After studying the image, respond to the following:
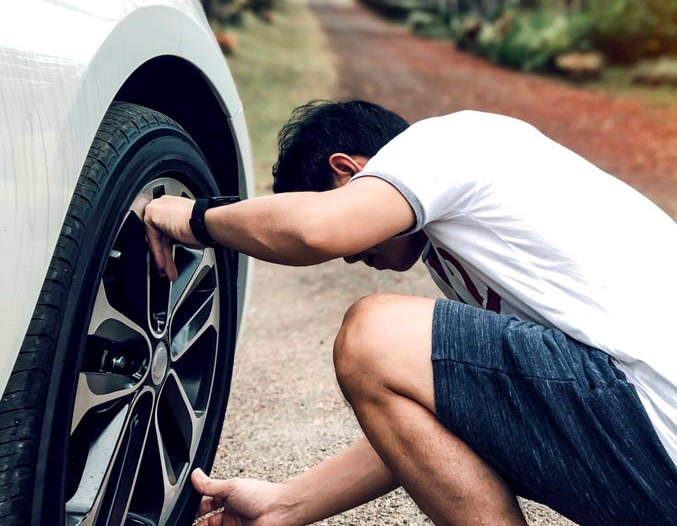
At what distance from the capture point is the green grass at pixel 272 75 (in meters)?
9.81

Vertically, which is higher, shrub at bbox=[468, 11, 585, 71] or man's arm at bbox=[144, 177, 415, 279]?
shrub at bbox=[468, 11, 585, 71]

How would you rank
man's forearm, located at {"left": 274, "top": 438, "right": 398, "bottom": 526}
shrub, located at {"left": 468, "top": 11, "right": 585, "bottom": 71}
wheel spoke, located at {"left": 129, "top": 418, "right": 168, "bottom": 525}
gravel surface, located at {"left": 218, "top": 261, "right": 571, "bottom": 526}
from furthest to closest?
shrub, located at {"left": 468, "top": 11, "right": 585, "bottom": 71}
gravel surface, located at {"left": 218, "top": 261, "right": 571, "bottom": 526}
man's forearm, located at {"left": 274, "top": 438, "right": 398, "bottom": 526}
wheel spoke, located at {"left": 129, "top": 418, "right": 168, "bottom": 525}

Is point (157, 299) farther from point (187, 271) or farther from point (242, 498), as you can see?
point (242, 498)

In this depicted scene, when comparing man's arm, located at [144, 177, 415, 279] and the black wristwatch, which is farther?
the black wristwatch

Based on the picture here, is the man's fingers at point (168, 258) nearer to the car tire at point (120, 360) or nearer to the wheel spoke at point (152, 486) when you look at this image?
the car tire at point (120, 360)

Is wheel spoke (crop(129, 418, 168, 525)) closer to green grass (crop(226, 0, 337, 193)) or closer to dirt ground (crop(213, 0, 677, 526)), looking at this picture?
dirt ground (crop(213, 0, 677, 526))

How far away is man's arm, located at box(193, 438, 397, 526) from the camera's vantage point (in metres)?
2.04

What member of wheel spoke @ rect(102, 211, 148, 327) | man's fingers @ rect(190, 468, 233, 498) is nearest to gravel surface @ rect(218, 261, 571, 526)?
man's fingers @ rect(190, 468, 233, 498)

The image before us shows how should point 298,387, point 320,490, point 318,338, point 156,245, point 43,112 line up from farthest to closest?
point 318,338, point 298,387, point 320,490, point 156,245, point 43,112

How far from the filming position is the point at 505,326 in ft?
5.62

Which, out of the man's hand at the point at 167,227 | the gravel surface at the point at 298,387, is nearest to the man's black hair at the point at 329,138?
the man's hand at the point at 167,227

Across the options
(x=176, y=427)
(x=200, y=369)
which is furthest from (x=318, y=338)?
(x=176, y=427)

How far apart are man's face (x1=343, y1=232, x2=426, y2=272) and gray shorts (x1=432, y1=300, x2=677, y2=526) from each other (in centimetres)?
27

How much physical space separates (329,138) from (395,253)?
0.29 meters
